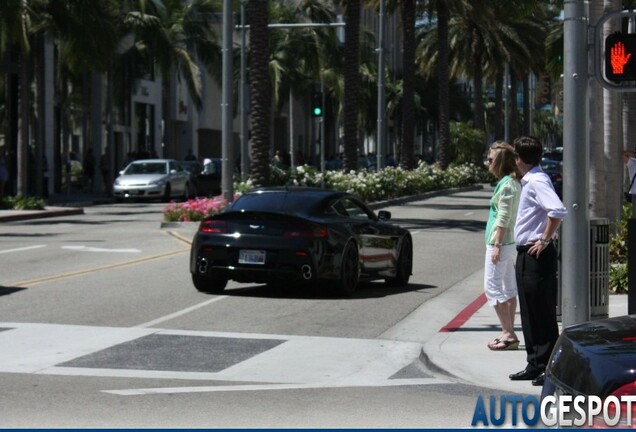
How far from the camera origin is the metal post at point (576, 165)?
36.1 ft

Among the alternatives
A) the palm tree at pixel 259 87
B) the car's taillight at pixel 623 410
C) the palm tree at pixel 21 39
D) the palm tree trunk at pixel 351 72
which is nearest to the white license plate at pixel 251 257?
the car's taillight at pixel 623 410

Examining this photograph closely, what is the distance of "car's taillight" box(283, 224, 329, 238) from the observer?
→ 1695 cm

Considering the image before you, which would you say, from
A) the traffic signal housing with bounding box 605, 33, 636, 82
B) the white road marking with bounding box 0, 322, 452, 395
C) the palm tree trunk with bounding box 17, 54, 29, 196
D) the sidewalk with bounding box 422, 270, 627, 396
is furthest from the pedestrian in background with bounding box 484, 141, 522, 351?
the palm tree trunk with bounding box 17, 54, 29, 196

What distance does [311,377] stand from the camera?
11.1m

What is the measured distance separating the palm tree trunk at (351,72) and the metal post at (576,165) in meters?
32.3

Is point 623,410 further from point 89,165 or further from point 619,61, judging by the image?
point 89,165

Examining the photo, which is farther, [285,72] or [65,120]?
[285,72]

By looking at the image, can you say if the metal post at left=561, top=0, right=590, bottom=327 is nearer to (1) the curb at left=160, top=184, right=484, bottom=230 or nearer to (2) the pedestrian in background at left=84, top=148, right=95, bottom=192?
(1) the curb at left=160, top=184, right=484, bottom=230

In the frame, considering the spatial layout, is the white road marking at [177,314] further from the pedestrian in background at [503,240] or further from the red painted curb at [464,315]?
the pedestrian in background at [503,240]

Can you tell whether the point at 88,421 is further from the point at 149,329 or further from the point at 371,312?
the point at 371,312

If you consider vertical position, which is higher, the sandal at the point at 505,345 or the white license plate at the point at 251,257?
the white license plate at the point at 251,257

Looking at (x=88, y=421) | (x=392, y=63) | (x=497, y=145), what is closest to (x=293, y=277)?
(x=497, y=145)

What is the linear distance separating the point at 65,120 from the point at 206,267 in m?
51.2

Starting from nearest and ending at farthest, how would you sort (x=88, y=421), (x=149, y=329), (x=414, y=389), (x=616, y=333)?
(x=616, y=333) < (x=88, y=421) < (x=414, y=389) < (x=149, y=329)
